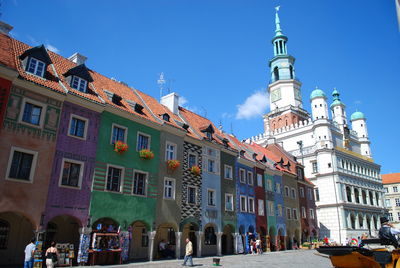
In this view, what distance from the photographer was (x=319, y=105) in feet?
212

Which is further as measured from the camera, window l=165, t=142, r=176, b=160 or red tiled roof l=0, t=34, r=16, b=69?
window l=165, t=142, r=176, b=160

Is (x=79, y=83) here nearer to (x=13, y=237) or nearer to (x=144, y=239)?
(x=13, y=237)

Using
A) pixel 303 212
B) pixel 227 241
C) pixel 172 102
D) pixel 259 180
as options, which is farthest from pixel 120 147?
pixel 303 212

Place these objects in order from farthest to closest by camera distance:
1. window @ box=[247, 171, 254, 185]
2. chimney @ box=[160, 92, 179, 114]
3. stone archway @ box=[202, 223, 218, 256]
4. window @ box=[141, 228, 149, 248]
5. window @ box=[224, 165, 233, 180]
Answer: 1. window @ box=[247, 171, 254, 185]
2. window @ box=[224, 165, 233, 180]
3. chimney @ box=[160, 92, 179, 114]
4. stone archway @ box=[202, 223, 218, 256]
5. window @ box=[141, 228, 149, 248]

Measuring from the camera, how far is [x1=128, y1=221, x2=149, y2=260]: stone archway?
78.7 ft

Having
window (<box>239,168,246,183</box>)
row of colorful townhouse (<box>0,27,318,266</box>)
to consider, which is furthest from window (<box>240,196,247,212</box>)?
window (<box>239,168,246,183</box>)

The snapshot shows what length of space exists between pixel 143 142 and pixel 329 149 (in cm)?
4401

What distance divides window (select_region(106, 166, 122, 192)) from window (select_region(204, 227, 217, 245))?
41.9 feet

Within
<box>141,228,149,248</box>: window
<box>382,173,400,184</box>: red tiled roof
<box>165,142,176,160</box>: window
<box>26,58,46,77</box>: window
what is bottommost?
<box>141,228,149,248</box>: window

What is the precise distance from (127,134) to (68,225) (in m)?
7.18

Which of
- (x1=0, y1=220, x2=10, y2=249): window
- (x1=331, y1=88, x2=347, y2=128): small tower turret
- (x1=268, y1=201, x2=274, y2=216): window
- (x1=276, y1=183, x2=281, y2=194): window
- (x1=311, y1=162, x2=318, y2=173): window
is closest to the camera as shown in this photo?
(x1=0, y1=220, x2=10, y2=249): window

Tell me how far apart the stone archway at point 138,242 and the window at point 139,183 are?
8.79 feet

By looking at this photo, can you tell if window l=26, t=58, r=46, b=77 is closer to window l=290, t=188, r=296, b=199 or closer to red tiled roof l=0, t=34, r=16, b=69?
red tiled roof l=0, t=34, r=16, b=69

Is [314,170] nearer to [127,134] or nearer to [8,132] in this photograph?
[127,134]
